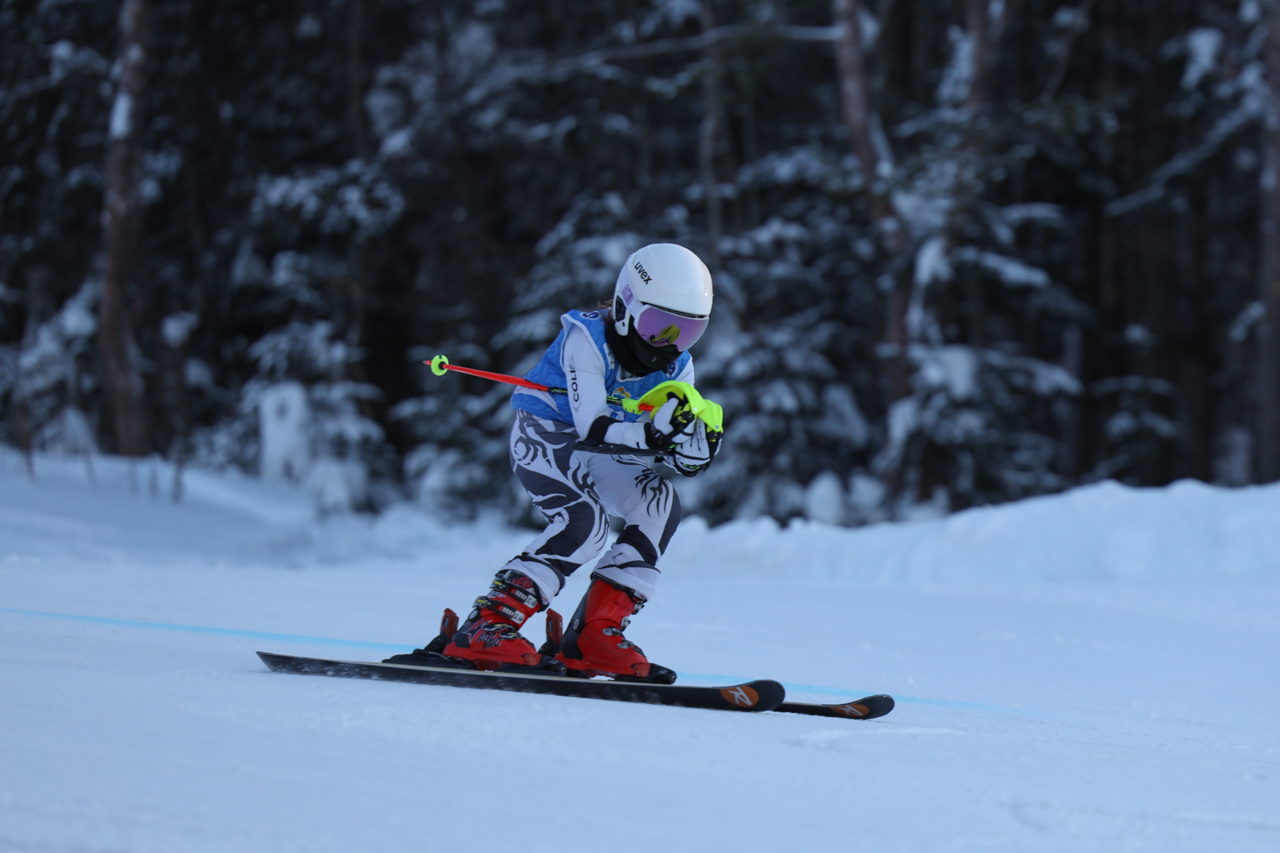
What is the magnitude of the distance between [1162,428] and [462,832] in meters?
16.6

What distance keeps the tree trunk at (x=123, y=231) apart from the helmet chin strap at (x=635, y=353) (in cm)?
1207

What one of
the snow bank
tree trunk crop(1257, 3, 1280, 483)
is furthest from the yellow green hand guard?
tree trunk crop(1257, 3, 1280, 483)

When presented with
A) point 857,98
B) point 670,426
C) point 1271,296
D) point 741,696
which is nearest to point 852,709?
point 741,696

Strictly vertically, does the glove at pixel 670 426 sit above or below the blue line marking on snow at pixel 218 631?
above

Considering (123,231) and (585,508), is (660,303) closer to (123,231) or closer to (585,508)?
(585,508)

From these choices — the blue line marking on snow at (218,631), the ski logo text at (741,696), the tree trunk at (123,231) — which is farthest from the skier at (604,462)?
the tree trunk at (123,231)

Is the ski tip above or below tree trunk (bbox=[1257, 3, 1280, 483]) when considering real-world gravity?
below

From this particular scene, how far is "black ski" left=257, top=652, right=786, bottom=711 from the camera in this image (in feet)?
11.1

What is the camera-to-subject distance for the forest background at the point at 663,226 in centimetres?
1309

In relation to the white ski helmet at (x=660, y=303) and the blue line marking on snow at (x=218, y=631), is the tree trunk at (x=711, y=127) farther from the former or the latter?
the white ski helmet at (x=660, y=303)

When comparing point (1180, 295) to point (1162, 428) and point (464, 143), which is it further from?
point (464, 143)

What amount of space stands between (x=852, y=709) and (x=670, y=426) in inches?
40.7

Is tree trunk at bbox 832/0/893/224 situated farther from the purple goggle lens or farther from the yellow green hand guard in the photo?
the yellow green hand guard

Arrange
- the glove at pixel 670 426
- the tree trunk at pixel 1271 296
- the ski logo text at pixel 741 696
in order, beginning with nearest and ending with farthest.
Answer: the ski logo text at pixel 741 696 → the glove at pixel 670 426 → the tree trunk at pixel 1271 296
